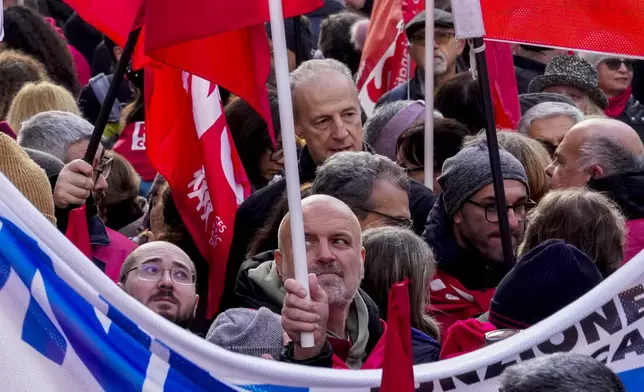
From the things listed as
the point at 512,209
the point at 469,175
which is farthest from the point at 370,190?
the point at 512,209

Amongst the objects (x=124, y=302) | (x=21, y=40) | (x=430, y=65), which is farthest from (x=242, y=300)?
(x=21, y=40)

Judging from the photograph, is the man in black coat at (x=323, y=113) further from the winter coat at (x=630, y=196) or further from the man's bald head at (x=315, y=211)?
the man's bald head at (x=315, y=211)

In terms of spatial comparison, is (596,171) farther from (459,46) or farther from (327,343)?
(459,46)

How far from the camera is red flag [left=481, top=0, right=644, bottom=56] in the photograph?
5.56m

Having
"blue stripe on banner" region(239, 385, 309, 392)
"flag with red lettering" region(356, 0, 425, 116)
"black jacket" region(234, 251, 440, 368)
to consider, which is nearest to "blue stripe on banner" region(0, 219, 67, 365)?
"blue stripe on banner" region(239, 385, 309, 392)

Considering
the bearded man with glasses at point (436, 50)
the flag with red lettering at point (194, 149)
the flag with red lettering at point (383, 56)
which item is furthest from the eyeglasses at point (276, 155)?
the flag with red lettering at point (383, 56)

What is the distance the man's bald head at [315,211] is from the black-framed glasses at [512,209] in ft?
2.61

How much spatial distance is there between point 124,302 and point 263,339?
983mm

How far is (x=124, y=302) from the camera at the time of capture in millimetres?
3500

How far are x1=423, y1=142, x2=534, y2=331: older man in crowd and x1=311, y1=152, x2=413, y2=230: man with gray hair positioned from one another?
0.14m

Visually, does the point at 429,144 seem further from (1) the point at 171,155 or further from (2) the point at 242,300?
(2) the point at 242,300

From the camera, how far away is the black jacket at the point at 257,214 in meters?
5.89

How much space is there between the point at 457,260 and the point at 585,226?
0.75 meters

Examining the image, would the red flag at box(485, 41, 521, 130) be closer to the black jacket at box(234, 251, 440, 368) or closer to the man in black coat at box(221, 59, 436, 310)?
the man in black coat at box(221, 59, 436, 310)
